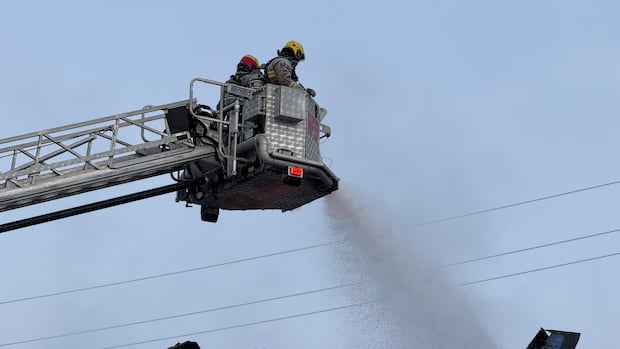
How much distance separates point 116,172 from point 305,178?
10.3 feet

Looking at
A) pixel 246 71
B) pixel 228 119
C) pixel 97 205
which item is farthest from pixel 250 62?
pixel 97 205

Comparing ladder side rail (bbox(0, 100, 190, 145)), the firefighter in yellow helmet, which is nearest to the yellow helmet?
the firefighter in yellow helmet

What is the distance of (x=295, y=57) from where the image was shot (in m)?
19.3

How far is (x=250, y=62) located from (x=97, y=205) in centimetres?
395

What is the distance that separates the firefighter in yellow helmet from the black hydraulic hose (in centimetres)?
222

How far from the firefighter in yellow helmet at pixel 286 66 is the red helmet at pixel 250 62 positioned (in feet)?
1.78

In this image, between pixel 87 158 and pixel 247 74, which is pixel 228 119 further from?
pixel 87 158

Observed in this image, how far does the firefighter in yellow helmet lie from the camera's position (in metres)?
18.8

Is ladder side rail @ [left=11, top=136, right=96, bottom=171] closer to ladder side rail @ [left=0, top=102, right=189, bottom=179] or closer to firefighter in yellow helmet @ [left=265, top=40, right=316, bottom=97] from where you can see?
ladder side rail @ [left=0, top=102, right=189, bottom=179]

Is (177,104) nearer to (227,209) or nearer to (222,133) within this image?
(222,133)

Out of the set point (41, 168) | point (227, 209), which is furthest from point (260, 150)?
point (41, 168)

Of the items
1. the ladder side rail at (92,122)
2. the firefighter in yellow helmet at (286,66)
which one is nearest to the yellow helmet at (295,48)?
the firefighter in yellow helmet at (286,66)

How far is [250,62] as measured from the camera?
19750 mm

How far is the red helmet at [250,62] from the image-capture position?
19703mm
